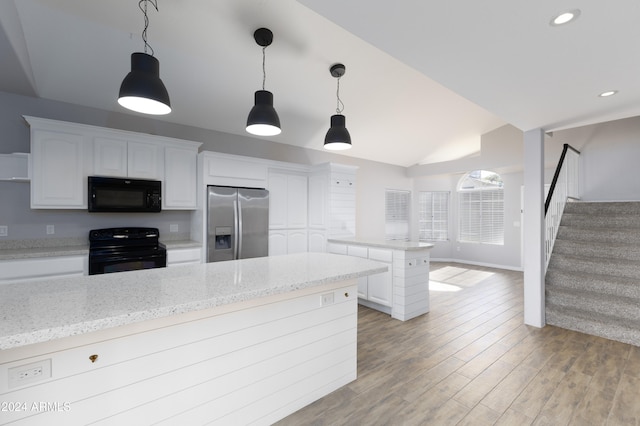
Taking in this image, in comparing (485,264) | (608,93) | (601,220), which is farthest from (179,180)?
(485,264)

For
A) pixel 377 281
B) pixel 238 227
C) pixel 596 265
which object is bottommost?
pixel 377 281

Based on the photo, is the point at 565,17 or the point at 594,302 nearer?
the point at 565,17

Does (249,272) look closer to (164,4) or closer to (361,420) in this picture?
(361,420)

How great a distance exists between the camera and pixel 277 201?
471 cm

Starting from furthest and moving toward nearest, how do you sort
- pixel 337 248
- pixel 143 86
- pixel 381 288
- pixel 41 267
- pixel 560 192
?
pixel 337 248 < pixel 560 192 < pixel 381 288 < pixel 41 267 < pixel 143 86

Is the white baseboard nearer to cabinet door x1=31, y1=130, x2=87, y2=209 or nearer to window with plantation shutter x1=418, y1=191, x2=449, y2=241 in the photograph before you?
window with plantation shutter x1=418, y1=191, x2=449, y2=241

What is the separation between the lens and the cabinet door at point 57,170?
3.01 metres

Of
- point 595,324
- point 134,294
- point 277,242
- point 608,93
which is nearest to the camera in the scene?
point 134,294

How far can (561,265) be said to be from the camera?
12.8 ft

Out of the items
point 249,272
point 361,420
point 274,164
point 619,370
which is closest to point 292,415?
point 361,420

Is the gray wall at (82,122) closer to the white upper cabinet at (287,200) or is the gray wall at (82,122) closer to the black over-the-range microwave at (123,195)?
the black over-the-range microwave at (123,195)

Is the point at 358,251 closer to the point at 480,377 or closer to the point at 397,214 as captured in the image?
the point at 480,377

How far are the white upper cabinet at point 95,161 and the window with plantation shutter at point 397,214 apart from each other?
489cm

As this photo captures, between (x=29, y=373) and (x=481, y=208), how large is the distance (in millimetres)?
8292
